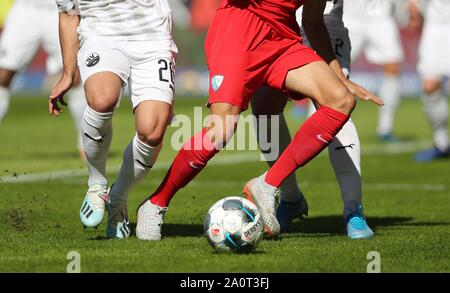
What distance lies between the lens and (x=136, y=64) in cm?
740

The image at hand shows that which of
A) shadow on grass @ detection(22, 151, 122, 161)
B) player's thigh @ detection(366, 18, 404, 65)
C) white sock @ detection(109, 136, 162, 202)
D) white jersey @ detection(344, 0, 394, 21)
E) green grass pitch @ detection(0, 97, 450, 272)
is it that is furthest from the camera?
player's thigh @ detection(366, 18, 404, 65)

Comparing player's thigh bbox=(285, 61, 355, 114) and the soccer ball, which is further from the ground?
player's thigh bbox=(285, 61, 355, 114)

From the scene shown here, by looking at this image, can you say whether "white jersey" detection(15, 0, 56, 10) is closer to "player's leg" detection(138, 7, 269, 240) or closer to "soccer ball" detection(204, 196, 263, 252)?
"player's leg" detection(138, 7, 269, 240)

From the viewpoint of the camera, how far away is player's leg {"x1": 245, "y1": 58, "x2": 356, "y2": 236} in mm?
6922

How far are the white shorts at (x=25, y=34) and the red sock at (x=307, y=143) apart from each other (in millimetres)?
5874

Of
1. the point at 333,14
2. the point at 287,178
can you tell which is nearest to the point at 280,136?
the point at 287,178

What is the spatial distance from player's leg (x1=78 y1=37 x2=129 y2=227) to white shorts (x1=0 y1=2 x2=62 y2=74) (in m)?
4.99

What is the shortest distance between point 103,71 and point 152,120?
46 centimetres

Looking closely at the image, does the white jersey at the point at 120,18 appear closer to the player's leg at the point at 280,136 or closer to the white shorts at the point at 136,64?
the white shorts at the point at 136,64

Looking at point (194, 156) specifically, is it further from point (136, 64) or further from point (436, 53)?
point (436, 53)

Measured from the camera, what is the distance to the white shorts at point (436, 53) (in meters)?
14.0

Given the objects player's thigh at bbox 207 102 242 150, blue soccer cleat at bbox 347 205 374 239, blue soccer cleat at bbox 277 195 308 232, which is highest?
player's thigh at bbox 207 102 242 150

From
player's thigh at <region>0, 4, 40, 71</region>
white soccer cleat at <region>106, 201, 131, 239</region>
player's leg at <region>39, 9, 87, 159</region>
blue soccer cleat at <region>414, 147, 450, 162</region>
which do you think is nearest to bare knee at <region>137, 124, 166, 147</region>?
white soccer cleat at <region>106, 201, 131, 239</region>
